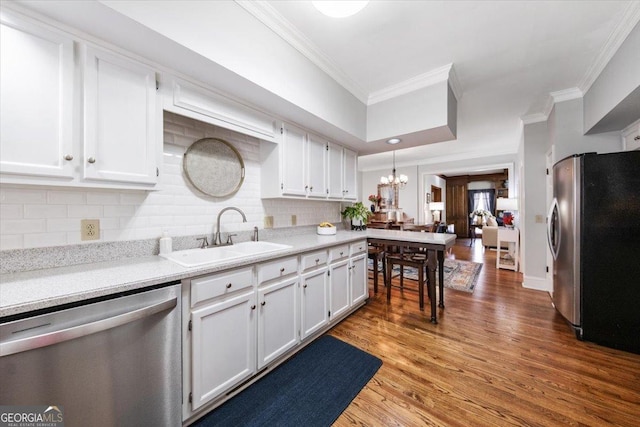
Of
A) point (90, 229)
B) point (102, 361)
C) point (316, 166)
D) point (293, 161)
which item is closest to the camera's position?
point (102, 361)

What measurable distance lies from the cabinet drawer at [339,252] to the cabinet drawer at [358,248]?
0.28 ft

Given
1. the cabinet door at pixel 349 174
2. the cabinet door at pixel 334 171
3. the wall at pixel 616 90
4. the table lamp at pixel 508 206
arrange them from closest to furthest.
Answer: the wall at pixel 616 90
the cabinet door at pixel 334 171
the cabinet door at pixel 349 174
the table lamp at pixel 508 206

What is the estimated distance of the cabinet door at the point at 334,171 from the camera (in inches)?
114

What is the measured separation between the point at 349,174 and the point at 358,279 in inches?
55.6

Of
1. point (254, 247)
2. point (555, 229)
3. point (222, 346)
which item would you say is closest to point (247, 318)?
point (222, 346)

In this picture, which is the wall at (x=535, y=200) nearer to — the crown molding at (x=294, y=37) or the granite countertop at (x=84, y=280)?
the crown molding at (x=294, y=37)

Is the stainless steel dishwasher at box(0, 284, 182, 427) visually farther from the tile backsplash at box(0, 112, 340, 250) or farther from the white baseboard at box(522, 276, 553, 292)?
the white baseboard at box(522, 276, 553, 292)

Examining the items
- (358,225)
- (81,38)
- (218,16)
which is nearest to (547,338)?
(358,225)

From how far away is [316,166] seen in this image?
2723 millimetres

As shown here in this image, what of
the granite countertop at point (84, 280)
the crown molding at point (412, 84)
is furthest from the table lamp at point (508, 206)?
the granite countertop at point (84, 280)

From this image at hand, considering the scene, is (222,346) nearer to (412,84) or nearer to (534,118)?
(412,84)

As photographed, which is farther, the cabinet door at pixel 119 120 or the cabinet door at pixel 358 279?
the cabinet door at pixel 358 279

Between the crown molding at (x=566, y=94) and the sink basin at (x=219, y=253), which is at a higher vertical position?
the crown molding at (x=566, y=94)

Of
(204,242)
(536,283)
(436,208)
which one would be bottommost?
(536,283)
